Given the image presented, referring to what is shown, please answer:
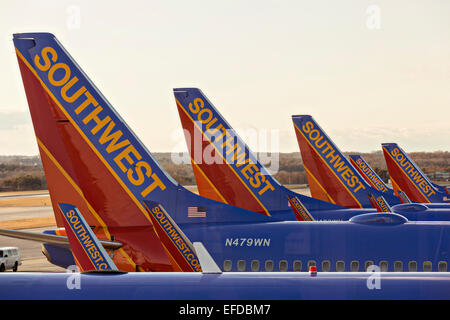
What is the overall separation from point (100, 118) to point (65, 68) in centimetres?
176

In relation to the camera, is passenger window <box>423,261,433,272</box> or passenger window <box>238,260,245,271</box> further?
passenger window <box>238,260,245,271</box>

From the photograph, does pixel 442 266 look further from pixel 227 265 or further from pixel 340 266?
pixel 227 265

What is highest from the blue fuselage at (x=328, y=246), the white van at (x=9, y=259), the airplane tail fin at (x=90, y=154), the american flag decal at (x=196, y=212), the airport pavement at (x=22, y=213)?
the airplane tail fin at (x=90, y=154)

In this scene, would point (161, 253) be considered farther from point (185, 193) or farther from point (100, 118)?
point (100, 118)

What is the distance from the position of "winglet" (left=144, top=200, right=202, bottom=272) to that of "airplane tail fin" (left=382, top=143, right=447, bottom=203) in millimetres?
34421

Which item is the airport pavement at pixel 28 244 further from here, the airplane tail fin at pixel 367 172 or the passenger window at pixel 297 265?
the airplane tail fin at pixel 367 172

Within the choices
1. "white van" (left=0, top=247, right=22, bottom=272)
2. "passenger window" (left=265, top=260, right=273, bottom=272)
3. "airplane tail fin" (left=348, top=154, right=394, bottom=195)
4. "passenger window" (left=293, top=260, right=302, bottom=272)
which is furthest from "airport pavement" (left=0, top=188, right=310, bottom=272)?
"airplane tail fin" (left=348, top=154, right=394, bottom=195)

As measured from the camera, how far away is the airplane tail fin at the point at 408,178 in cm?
4578

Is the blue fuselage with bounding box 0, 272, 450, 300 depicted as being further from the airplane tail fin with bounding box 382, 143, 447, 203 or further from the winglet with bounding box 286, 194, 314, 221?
the airplane tail fin with bounding box 382, 143, 447, 203

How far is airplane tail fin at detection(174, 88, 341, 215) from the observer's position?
24156mm

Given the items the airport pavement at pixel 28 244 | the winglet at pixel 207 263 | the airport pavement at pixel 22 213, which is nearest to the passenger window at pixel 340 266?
the winglet at pixel 207 263

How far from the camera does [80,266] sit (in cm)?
1224

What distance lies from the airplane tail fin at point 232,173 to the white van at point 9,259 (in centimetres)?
2220
